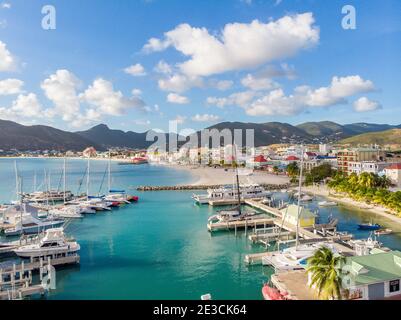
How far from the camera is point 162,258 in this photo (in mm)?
23016

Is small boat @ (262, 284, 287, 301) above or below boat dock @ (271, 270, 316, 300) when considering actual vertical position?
below

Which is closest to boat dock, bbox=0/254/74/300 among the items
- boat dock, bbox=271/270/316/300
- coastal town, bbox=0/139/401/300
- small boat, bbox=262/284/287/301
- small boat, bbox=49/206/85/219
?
coastal town, bbox=0/139/401/300

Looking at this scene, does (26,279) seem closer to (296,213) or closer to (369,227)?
(296,213)

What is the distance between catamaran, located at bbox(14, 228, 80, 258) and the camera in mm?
22281

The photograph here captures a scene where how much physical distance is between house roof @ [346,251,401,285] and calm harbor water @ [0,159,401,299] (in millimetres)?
5169

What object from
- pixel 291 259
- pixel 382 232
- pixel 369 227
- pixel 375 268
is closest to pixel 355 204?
pixel 369 227

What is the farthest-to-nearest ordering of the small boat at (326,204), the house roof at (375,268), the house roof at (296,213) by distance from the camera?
1. the small boat at (326,204)
2. the house roof at (296,213)
3. the house roof at (375,268)

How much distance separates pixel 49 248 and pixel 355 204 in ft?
111

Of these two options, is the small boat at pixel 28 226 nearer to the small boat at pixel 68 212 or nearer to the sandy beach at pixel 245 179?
the small boat at pixel 68 212

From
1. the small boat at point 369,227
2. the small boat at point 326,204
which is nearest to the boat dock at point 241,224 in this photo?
the small boat at point 369,227

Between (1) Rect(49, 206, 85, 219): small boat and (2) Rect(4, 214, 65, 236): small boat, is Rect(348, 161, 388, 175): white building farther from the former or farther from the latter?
(2) Rect(4, 214, 65, 236): small boat

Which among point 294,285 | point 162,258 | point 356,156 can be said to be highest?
point 356,156

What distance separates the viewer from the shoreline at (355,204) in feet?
108

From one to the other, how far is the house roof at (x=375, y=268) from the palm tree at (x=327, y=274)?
1.35 meters
